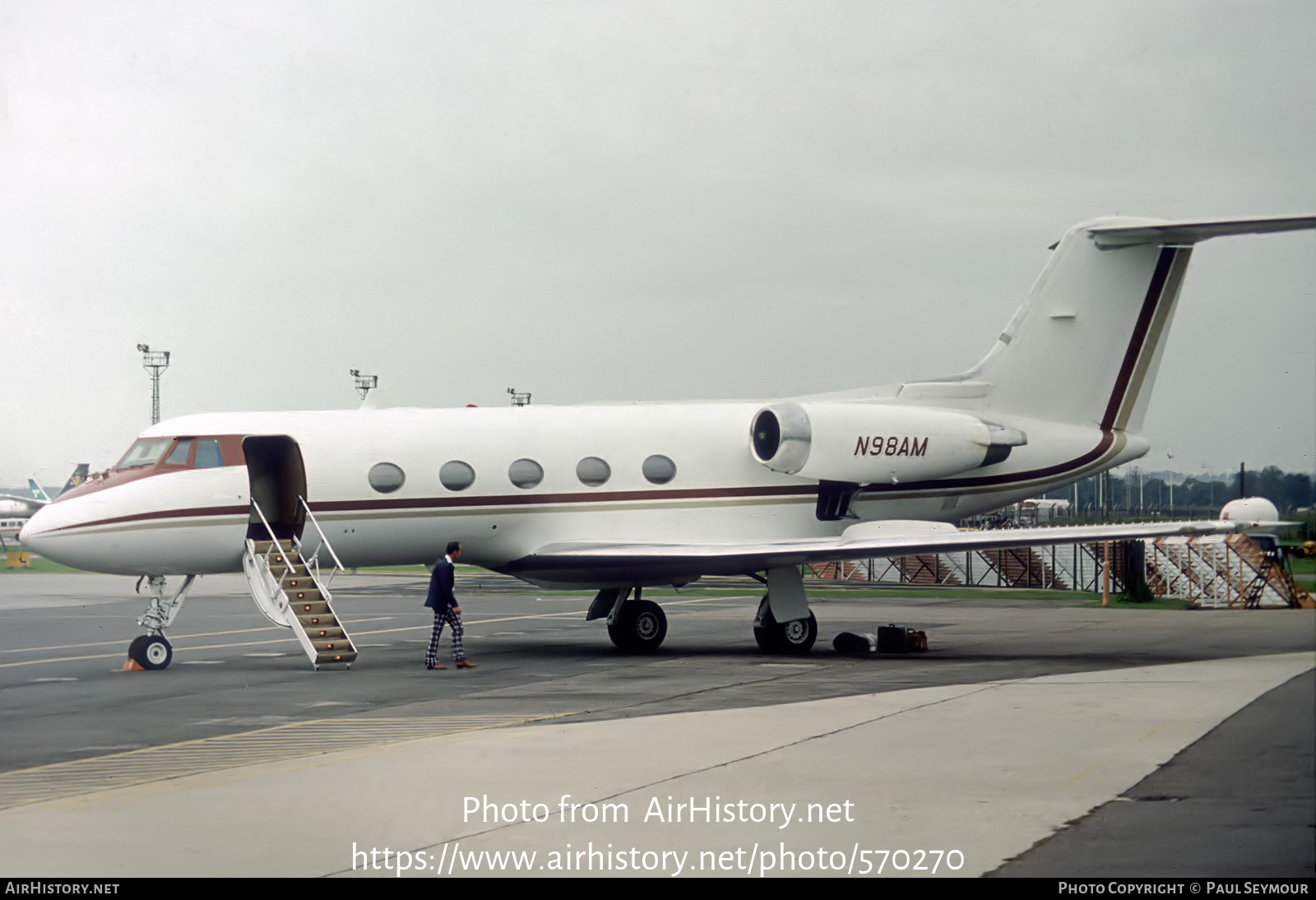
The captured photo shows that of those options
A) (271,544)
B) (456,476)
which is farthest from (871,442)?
(271,544)

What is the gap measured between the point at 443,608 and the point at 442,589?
358 millimetres

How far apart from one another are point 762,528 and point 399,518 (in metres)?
5.82

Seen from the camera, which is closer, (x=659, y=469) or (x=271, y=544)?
(x=271, y=544)

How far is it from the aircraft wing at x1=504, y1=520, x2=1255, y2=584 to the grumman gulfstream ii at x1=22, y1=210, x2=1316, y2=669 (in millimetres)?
52

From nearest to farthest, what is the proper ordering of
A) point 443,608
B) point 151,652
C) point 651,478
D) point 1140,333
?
point 443,608
point 151,652
point 651,478
point 1140,333

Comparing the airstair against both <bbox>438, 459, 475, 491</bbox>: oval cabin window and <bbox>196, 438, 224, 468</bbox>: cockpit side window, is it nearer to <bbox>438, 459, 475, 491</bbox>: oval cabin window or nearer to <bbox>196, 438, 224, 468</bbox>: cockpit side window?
<bbox>196, 438, 224, 468</bbox>: cockpit side window

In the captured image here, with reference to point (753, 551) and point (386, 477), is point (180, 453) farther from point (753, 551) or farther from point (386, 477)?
point (753, 551)

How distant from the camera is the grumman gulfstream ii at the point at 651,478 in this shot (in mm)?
19156

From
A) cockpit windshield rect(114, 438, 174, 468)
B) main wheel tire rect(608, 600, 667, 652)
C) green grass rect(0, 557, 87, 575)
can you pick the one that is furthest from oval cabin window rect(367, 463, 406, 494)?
green grass rect(0, 557, 87, 575)

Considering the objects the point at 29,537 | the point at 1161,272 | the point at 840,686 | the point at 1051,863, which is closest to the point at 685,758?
the point at 1051,863

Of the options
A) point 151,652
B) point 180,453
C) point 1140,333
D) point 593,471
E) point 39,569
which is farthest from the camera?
point 39,569

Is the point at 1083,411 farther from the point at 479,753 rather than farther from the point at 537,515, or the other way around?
the point at 479,753

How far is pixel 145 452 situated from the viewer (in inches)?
782

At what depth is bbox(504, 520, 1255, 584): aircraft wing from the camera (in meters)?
18.3
